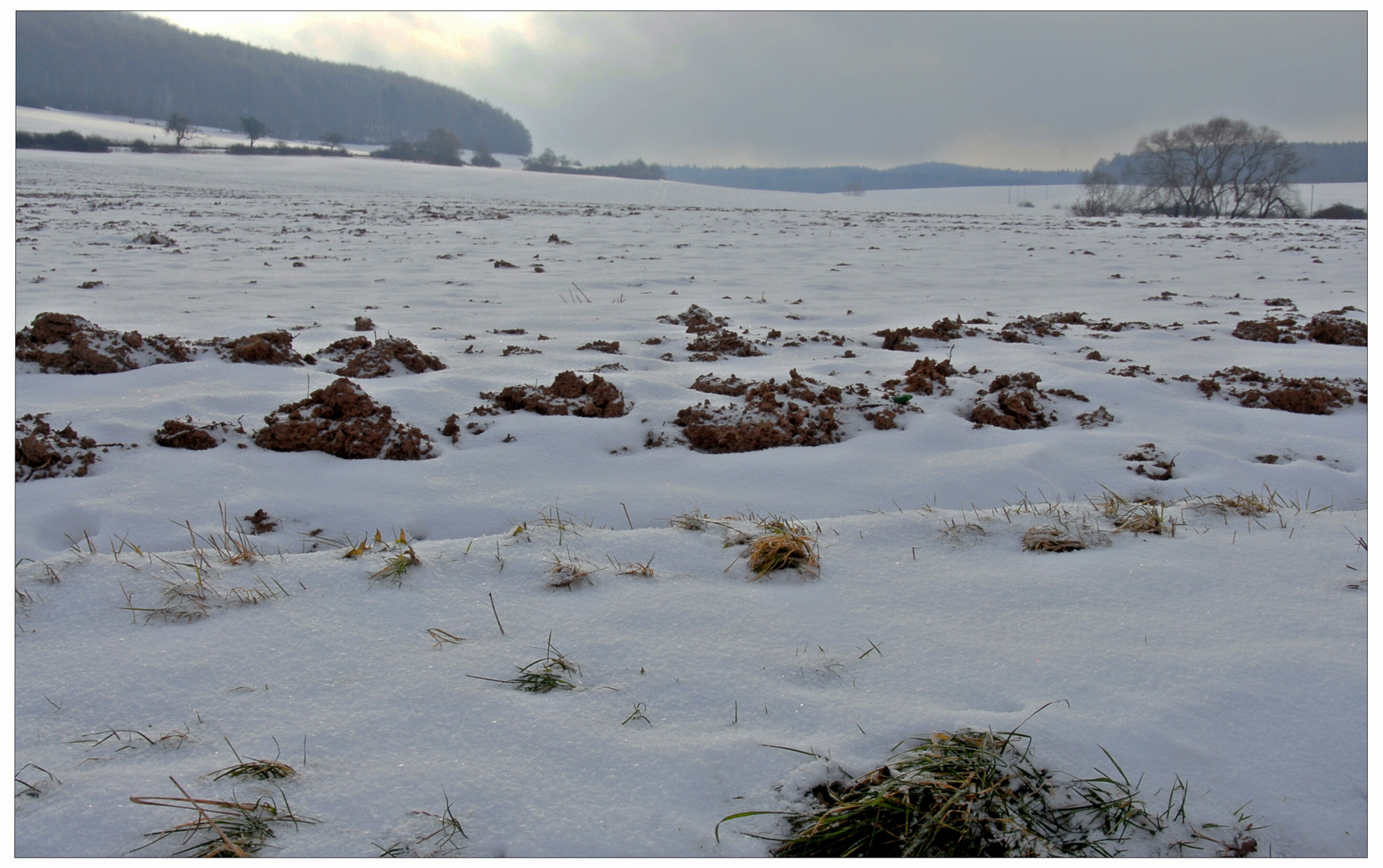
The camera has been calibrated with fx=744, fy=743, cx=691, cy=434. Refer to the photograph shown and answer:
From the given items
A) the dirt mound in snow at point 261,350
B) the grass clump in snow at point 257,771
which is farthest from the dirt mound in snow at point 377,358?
the grass clump in snow at point 257,771

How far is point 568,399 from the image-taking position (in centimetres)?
453

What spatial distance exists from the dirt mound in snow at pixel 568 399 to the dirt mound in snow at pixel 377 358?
85 cm

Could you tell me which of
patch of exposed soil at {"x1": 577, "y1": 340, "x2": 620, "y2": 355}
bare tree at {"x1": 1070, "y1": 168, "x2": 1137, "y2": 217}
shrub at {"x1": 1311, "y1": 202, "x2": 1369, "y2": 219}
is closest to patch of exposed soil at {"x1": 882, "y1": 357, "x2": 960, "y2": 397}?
patch of exposed soil at {"x1": 577, "y1": 340, "x2": 620, "y2": 355}

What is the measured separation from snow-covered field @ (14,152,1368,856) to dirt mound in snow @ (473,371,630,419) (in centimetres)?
11

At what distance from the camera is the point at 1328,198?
45.1 metres

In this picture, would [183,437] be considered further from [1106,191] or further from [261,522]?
[1106,191]

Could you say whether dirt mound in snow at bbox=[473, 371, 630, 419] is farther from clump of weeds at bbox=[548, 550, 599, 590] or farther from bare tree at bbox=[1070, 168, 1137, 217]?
bare tree at bbox=[1070, 168, 1137, 217]

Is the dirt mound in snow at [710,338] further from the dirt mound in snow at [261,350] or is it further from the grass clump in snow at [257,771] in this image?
the grass clump in snow at [257,771]

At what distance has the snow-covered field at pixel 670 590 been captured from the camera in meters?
1.53

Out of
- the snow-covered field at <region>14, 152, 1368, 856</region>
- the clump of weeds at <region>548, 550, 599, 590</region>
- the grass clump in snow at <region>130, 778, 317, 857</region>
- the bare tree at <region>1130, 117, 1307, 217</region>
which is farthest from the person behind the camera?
the bare tree at <region>1130, 117, 1307, 217</region>

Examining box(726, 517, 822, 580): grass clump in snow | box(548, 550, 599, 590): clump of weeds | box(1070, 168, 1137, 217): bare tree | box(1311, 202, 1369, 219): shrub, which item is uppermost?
box(1070, 168, 1137, 217): bare tree

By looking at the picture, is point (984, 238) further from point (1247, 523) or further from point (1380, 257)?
point (1247, 523)

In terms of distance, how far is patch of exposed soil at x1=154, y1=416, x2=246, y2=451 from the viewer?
3773 mm

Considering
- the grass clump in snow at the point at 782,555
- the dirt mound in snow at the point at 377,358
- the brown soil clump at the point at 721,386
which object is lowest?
the grass clump in snow at the point at 782,555
